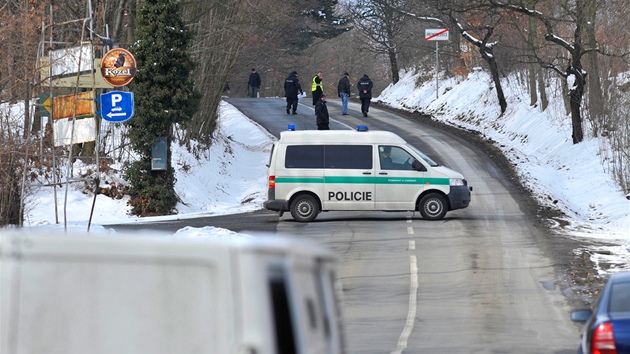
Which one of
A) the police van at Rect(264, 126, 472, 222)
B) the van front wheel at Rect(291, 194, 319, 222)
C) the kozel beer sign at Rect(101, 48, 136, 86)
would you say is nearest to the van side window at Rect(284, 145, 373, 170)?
the police van at Rect(264, 126, 472, 222)

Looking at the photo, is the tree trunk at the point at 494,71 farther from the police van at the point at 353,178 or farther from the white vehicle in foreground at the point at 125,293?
the white vehicle in foreground at the point at 125,293

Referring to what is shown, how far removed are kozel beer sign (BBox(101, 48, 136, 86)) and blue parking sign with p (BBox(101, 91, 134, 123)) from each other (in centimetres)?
135

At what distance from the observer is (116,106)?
19.1 metres

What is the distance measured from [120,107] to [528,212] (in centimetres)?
1023

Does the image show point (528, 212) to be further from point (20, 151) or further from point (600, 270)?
point (20, 151)

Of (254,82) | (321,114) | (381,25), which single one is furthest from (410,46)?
(321,114)

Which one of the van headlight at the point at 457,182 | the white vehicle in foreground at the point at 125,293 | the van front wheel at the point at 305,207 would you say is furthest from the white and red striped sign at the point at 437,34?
the white vehicle in foreground at the point at 125,293

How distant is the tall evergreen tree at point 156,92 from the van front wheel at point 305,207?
527cm

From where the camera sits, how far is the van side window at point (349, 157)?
71.6 feet

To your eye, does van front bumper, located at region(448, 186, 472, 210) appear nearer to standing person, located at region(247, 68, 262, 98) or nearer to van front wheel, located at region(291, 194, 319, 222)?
van front wheel, located at region(291, 194, 319, 222)

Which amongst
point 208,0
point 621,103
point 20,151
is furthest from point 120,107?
point 621,103

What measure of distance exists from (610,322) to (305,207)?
586 inches

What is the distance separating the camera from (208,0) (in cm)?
3234

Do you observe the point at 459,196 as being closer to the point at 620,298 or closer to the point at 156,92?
the point at 156,92
